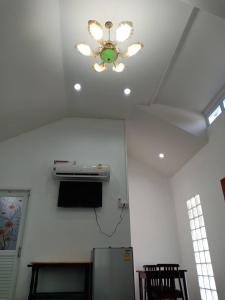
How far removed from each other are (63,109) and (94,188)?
5.90 feet

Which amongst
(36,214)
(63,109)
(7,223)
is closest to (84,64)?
(63,109)

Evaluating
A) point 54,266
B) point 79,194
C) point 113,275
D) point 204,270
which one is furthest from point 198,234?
point 54,266

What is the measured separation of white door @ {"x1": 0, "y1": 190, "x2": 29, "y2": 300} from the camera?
3.39 meters

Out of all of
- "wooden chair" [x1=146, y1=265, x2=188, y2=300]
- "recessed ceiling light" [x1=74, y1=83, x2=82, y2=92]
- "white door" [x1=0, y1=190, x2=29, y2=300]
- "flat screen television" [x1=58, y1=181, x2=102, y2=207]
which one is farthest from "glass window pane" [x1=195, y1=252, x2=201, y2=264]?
"recessed ceiling light" [x1=74, y1=83, x2=82, y2=92]

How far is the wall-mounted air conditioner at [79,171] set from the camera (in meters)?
3.99

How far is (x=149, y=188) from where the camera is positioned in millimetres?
6094

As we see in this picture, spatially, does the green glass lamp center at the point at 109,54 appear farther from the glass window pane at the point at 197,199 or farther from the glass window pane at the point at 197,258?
the glass window pane at the point at 197,258

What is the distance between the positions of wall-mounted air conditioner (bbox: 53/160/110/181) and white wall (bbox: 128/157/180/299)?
211 cm

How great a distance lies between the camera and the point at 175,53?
3521 millimetres

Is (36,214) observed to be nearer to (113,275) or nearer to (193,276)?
(113,275)

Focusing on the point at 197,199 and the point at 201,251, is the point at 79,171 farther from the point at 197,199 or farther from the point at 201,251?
the point at 201,251

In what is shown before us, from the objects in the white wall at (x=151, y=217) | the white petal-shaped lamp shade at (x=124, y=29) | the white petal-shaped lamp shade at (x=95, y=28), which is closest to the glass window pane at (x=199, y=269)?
the white wall at (x=151, y=217)

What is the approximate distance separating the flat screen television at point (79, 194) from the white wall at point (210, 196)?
7.04 ft

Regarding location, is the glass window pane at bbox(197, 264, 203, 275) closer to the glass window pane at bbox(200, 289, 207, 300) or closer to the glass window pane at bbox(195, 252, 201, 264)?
the glass window pane at bbox(195, 252, 201, 264)
